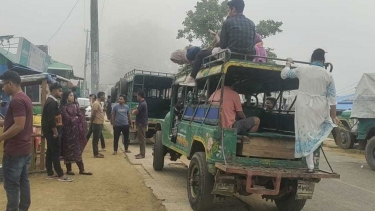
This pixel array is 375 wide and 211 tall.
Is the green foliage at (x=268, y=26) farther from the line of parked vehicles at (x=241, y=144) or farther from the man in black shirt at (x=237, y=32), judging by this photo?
the man in black shirt at (x=237, y=32)

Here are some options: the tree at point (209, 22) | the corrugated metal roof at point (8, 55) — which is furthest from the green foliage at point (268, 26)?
the corrugated metal roof at point (8, 55)

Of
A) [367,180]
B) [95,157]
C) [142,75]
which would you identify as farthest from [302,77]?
[142,75]

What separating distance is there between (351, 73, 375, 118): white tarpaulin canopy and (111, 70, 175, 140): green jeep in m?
6.36

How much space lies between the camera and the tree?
24250mm

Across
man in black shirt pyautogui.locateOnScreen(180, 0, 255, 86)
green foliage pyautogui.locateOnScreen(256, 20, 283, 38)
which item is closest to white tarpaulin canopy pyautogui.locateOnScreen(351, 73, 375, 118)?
man in black shirt pyautogui.locateOnScreen(180, 0, 255, 86)

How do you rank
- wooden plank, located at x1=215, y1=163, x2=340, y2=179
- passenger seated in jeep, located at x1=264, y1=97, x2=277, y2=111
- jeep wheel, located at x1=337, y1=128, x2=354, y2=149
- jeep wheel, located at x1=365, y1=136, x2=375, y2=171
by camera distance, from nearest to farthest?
wooden plank, located at x1=215, y1=163, x2=340, y2=179
passenger seated in jeep, located at x1=264, y1=97, x2=277, y2=111
jeep wheel, located at x1=365, y1=136, x2=375, y2=171
jeep wheel, located at x1=337, y1=128, x2=354, y2=149

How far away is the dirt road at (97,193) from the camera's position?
5.40 m

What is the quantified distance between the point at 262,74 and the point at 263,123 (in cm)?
139

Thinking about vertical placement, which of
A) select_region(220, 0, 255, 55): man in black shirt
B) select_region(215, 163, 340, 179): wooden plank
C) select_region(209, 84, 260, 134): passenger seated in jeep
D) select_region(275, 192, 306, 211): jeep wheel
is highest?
select_region(220, 0, 255, 55): man in black shirt

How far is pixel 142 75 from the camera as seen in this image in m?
13.6

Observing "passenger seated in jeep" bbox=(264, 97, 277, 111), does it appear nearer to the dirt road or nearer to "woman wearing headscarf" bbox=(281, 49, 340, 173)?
"woman wearing headscarf" bbox=(281, 49, 340, 173)

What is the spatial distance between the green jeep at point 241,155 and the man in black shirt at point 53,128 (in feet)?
7.84

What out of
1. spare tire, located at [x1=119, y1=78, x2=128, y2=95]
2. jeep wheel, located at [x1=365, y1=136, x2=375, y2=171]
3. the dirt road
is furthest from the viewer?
spare tire, located at [x1=119, y1=78, x2=128, y2=95]

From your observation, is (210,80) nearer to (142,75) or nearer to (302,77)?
(302,77)
